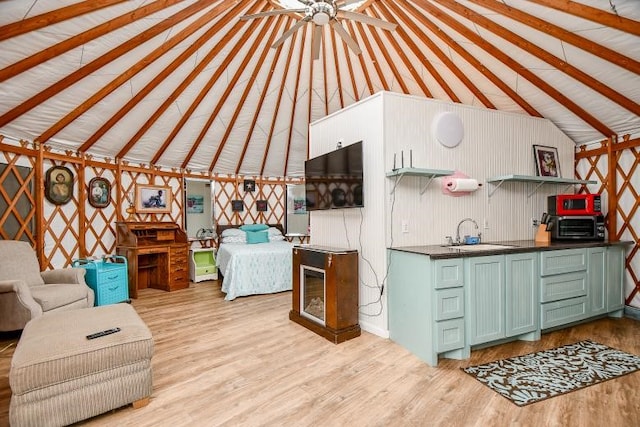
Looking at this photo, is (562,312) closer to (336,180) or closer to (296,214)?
(336,180)

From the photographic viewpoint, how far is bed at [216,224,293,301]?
4.43 meters

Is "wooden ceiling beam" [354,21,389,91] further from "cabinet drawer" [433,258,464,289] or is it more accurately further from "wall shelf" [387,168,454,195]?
"cabinet drawer" [433,258,464,289]

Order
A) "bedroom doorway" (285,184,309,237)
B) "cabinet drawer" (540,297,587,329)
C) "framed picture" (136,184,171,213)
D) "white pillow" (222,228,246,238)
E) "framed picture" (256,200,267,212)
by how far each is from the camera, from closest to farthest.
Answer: "cabinet drawer" (540,297,587,329), "framed picture" (136,184,171,213), "white pillow" (222,228,246,238), "framed picture" (256,200,267,212), "bedroom doorway" (285,184,309,237)

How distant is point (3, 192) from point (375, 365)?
4256 mm

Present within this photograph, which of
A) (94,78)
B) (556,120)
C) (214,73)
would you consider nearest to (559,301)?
(556,120)

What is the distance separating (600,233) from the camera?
3.40m

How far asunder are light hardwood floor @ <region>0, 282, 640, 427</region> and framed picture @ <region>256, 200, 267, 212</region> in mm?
3490

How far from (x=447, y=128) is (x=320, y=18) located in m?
1.50

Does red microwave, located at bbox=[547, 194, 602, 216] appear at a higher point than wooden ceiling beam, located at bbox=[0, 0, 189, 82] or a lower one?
lower

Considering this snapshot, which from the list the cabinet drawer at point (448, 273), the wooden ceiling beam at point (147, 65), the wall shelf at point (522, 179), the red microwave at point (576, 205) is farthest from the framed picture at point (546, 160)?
the wooden ceiling beam at point (147, 65)

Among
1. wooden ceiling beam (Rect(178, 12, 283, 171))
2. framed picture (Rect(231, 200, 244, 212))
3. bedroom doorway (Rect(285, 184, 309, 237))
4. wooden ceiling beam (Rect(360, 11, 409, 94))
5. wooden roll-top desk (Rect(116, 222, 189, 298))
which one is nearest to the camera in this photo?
wooden ceiling beam (Rect(178, 12, 283, 171))

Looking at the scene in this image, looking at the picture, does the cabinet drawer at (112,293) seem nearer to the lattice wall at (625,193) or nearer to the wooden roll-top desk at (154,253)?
the wooden roll-top desk at (154,253)

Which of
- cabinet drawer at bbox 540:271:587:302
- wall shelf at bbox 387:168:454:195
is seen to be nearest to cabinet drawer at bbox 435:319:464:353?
cabinet drawer at bbox 540:271:587:302

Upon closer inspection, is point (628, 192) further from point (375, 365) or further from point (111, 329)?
point (111, 329)
